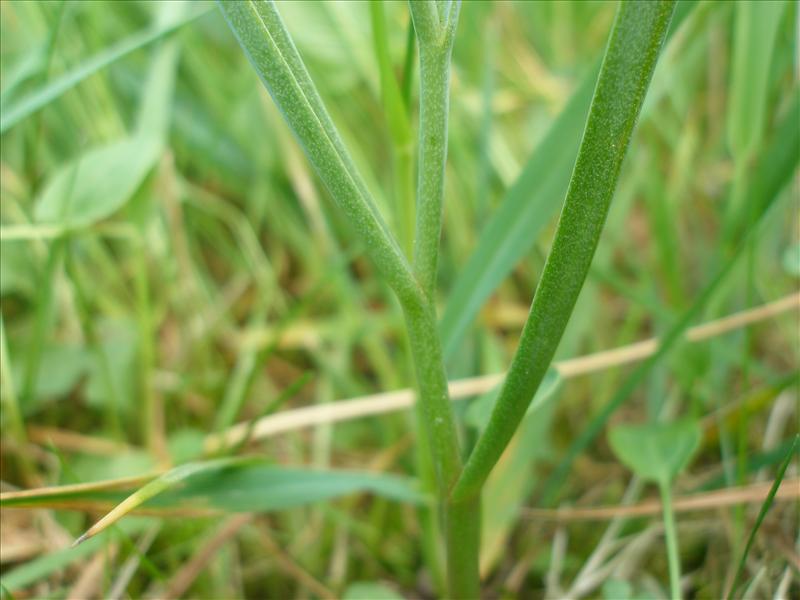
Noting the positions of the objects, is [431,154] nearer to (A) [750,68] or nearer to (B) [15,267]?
(A) [750,68]

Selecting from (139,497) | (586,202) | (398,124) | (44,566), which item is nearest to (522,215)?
(398,124)

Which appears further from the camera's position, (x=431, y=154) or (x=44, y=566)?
(x=44, y=566)

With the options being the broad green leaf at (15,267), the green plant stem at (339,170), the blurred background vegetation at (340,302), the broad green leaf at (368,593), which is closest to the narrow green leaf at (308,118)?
the green plant stem at (339,170)

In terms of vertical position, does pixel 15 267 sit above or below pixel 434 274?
above

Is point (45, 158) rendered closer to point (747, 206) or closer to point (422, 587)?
point (422, 587)

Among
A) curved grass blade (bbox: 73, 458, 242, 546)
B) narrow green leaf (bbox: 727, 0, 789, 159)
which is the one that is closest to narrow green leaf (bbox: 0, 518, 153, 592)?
curved grass blade (bbox: 73, 458, 242, 546)

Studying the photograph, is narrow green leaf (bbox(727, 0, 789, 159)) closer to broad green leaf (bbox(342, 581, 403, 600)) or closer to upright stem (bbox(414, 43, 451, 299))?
upright stem (bbox(414, 43, 451, 299))

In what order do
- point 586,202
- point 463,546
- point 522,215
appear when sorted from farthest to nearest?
point 522,215, point 463,546, point 586,202
